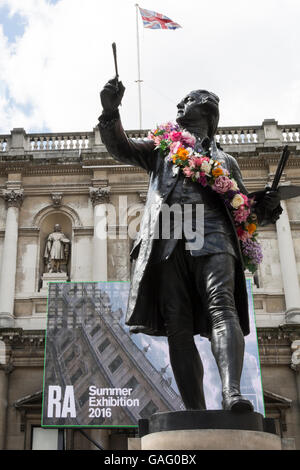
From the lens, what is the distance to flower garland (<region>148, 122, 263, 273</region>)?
362 centimetres

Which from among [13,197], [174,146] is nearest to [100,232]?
[13,197]

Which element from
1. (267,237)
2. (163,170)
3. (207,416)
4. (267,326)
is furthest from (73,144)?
(207,416)

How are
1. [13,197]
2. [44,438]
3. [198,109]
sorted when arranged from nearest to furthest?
1. [198,109]
2. [44,438]
3. [13,197]

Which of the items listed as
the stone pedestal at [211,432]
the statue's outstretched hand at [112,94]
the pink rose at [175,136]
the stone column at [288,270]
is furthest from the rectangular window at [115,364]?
the stone pedestal at [211,432]

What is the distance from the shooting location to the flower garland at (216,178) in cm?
362

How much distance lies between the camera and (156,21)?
688 inches

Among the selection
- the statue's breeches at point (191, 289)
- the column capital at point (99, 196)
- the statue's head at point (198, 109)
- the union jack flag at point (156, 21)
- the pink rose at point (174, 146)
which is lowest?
the statue's breeches at point (191, 289)

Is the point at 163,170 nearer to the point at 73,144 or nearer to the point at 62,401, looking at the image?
the point at 62,401

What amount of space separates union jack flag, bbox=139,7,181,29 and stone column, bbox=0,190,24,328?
20.9ft

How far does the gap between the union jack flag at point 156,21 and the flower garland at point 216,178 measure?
14137 mm

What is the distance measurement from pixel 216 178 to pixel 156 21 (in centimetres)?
1511

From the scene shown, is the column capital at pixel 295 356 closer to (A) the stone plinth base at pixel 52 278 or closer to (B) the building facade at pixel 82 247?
(B) the building facade at pixel 82 247

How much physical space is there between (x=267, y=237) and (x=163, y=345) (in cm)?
495

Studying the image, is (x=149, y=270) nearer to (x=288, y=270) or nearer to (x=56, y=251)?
(x=288, y=270)
